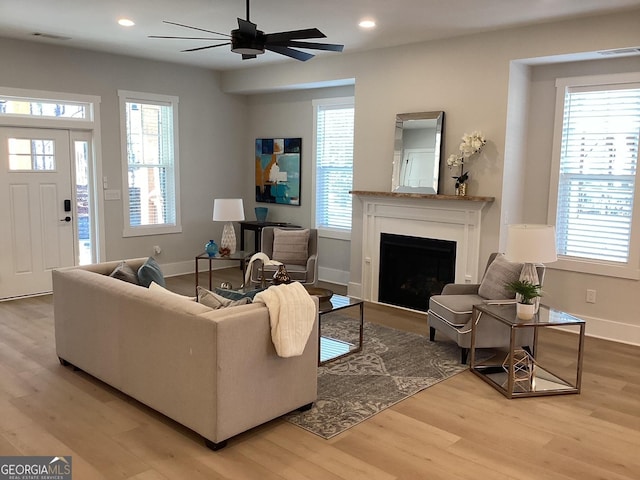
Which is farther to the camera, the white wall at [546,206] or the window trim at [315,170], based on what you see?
the window trim at [315,170]

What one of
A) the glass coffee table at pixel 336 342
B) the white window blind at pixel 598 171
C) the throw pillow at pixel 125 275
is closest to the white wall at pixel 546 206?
the white window blind at pixel 598 171

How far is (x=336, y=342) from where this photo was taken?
480 cm

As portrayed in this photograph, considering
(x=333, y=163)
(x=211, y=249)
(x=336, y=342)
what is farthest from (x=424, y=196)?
(x=211, y=249)

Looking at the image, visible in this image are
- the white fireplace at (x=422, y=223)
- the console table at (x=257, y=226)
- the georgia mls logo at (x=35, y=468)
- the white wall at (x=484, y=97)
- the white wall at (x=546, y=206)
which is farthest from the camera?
the console table at (x=257, y=226)

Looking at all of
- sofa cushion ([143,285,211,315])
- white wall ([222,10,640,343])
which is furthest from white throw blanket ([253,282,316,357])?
white wall ([222,10,640,343])

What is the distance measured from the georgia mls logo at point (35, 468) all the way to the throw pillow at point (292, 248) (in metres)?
3.59

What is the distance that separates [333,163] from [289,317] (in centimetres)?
451

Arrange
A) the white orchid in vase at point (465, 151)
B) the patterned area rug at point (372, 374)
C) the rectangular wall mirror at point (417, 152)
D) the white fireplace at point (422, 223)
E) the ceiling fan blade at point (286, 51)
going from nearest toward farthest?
the patterned area rug at point (372, 374)
the ceiling fan blade at point (286, 51)
the white orchid in vase at point (465, 151)
the white fireplace at point (422, 223)
the rectangular wall mirror at point (417, 152)

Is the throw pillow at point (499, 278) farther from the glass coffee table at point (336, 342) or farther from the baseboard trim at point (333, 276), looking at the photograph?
the baseboard trim at point (333, 276)

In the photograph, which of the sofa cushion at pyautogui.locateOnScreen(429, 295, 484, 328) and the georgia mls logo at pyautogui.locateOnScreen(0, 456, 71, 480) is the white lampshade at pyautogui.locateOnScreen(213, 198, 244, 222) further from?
the georgia mls logo at pyautogui.locateOnScreen(0, 456, 71, 480)

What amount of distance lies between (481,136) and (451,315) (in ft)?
6.20

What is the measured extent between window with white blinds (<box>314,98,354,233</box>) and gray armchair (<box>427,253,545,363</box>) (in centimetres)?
275

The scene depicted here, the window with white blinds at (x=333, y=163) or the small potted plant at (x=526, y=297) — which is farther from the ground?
the window with white blinds at (x=333, y=163)

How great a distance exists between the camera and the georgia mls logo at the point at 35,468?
8.95ft
